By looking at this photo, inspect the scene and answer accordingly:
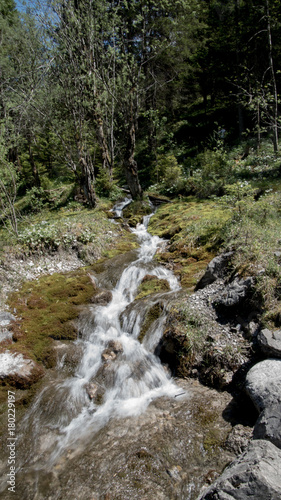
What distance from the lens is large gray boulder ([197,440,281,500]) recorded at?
2768mm

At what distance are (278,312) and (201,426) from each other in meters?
2.42

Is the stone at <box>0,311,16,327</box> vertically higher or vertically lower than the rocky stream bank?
higher

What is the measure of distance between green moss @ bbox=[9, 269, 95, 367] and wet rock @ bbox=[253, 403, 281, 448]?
182 inches

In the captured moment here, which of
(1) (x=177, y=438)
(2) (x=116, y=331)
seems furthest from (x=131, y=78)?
(1) (x=177, y=438)

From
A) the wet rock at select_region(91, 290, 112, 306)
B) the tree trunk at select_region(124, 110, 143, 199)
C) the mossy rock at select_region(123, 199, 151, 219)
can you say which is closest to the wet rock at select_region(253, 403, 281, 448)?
the wet rock at select_region(91, 290, 112, 306)

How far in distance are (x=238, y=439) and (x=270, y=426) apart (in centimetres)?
71

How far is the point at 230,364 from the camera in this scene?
5289mm

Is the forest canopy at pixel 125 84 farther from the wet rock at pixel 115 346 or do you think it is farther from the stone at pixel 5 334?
the wet rock at pixel 115 346

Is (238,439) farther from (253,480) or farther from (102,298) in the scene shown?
(102,298)

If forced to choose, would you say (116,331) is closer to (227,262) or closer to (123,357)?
(123,357)

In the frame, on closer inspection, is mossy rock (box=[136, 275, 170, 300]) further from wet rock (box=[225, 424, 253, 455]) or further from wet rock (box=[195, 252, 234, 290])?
wet rock (box=[225, 424, 253, 455])

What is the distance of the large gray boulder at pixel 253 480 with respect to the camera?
9.08 ft

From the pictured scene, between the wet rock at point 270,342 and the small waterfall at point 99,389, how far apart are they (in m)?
1.86

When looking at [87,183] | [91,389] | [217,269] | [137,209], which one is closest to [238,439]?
[91,389]
